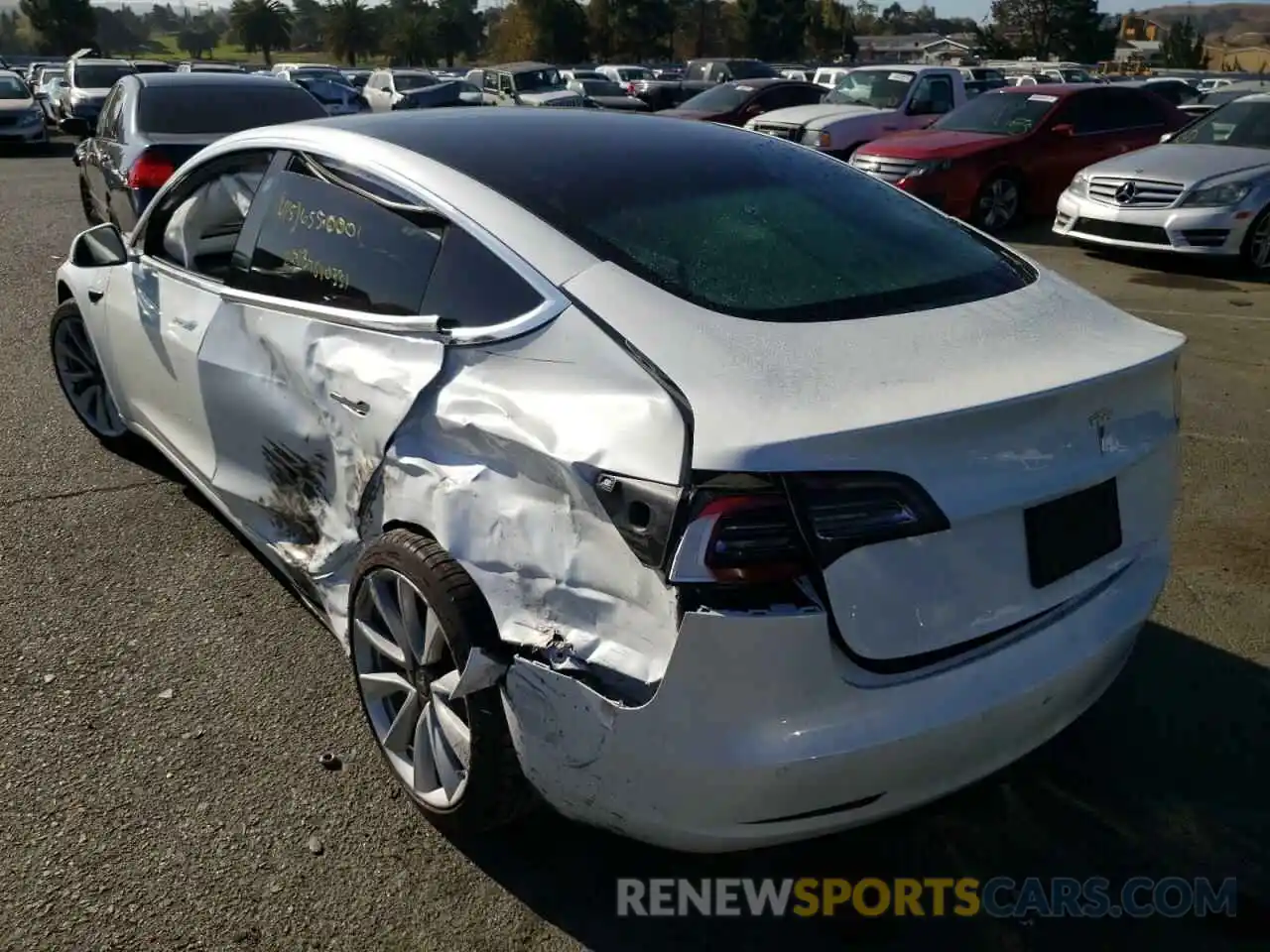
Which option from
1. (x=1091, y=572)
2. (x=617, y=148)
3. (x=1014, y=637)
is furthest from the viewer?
(x=617, y=148)

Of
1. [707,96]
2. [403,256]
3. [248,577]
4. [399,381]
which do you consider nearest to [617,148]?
[403,256]

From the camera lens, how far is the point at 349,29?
223ft

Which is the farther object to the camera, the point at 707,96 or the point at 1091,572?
the point at 707,96

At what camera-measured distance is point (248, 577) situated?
4070 millimetres

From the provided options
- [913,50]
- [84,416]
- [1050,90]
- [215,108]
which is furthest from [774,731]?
[913,50]

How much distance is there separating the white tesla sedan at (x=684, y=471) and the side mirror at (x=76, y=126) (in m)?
9.09

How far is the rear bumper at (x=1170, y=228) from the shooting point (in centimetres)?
952

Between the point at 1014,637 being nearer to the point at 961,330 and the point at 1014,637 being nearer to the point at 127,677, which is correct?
the point at 961,330

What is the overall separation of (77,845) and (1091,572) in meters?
2.48

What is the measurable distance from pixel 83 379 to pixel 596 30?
213 ft

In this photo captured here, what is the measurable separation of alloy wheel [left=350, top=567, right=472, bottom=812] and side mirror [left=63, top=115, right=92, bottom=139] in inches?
385

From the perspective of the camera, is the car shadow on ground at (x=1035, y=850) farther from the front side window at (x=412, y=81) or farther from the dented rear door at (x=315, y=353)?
the front side window at (x=412, y=81)

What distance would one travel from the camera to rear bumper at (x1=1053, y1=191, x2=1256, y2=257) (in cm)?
952

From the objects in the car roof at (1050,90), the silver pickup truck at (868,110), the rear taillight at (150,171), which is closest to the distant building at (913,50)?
the silver pickup truck at (868,110)
